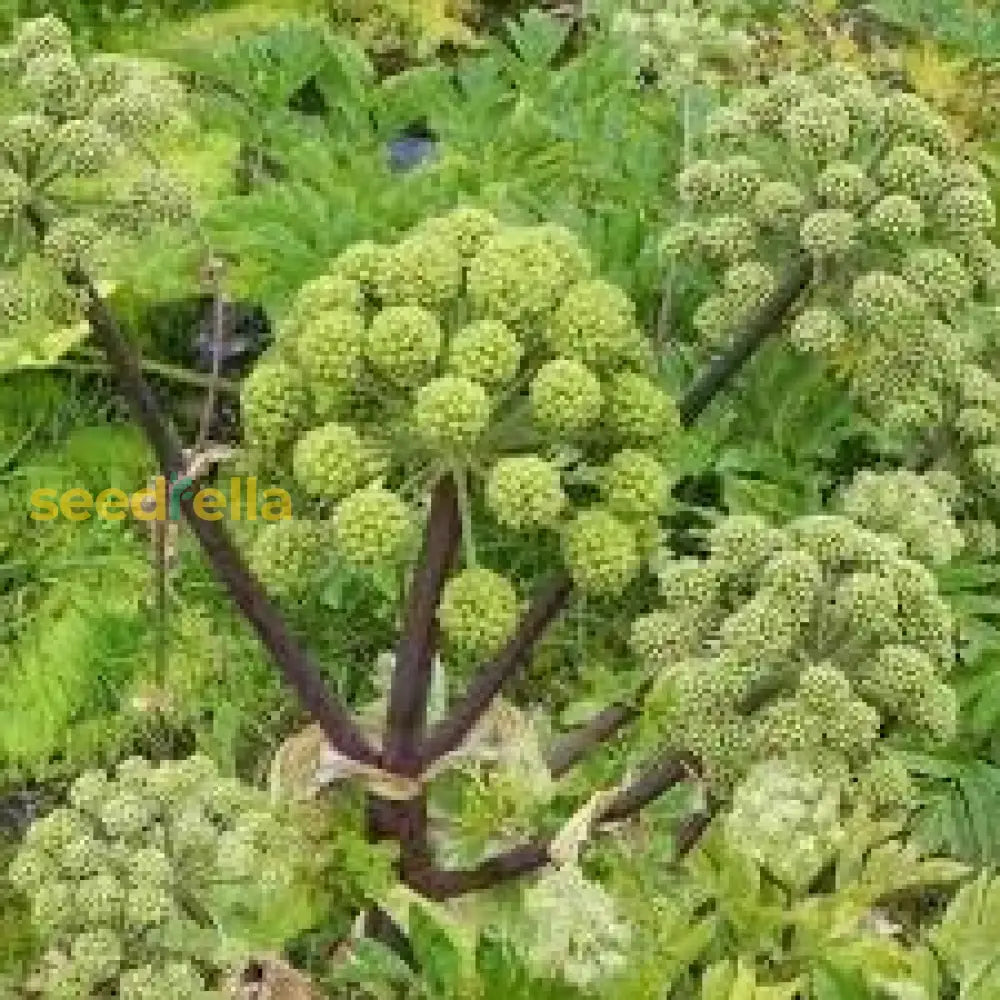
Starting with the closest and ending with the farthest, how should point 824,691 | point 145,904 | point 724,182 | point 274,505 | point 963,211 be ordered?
point 824,691 < point 145,904 < point 963,211 < point 724,182 < point 274,505

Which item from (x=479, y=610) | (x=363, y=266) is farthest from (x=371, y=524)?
(x=363, y=266)

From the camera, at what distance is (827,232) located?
3.44 metres

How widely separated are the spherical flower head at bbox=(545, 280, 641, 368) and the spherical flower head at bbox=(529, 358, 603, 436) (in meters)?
0.04

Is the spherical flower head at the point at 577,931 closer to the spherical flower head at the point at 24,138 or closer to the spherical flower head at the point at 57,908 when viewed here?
the spherical flower head at the point at 57,908

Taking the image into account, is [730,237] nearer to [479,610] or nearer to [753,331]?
[753,331]

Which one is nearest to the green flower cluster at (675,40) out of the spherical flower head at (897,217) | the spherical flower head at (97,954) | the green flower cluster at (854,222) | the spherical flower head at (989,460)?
the spherical flower head at (989,460)

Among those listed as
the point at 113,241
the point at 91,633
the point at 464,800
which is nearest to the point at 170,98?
the point at 113,241

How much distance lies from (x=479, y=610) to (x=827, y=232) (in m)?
0.90

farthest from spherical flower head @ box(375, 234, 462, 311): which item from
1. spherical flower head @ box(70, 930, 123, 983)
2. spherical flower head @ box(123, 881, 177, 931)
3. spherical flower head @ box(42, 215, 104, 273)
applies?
spherical flower head @ box(70, 930, 123, 983)

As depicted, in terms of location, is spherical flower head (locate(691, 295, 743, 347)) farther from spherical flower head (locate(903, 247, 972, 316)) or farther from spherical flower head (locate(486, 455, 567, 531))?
spherical flower head (locate(486, 455, 567, 531))

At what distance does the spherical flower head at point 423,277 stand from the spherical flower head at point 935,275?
0.82 metres

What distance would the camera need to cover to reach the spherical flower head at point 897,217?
3461 millimetres

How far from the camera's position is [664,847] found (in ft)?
13.4

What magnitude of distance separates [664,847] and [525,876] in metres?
0.29
